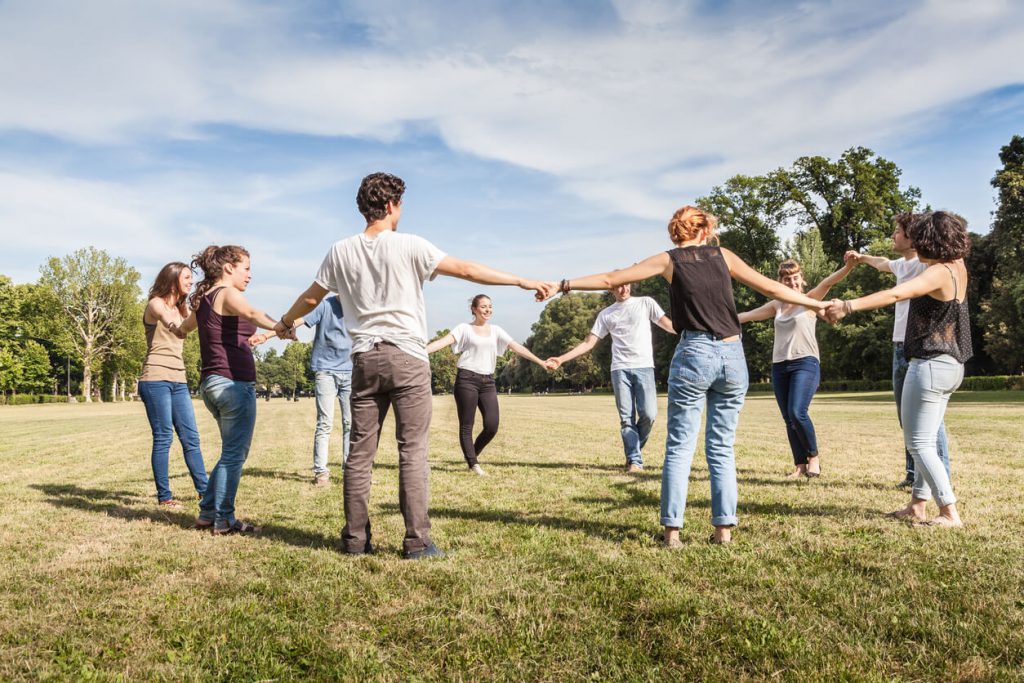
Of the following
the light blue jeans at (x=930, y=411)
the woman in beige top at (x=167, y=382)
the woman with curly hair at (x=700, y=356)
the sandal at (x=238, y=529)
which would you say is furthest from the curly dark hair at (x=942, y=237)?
the woman in beige top at (x=167, y=382)

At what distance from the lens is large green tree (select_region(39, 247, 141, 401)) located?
210ft

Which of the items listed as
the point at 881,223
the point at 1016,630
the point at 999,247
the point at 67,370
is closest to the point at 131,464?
the point at 1016,630

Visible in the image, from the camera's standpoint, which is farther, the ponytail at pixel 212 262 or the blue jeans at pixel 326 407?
the blue jeans at pixel 326 407

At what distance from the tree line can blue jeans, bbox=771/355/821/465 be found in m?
31.0

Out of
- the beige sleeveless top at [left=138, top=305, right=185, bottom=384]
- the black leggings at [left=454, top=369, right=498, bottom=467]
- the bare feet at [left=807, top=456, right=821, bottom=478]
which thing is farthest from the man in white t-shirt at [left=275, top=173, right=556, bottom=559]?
the bare feet at [left=807, top=456, right=821, bottom=478]

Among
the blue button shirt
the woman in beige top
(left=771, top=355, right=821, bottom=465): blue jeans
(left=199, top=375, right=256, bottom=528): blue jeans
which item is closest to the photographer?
(left=199, top=375, right=256, bottom=528): blue jeans

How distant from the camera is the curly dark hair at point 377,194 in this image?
186 inches

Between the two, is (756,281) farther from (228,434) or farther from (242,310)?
(228,434)

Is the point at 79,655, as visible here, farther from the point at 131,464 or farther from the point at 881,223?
the point at 881,223

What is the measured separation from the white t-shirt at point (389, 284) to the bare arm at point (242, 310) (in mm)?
1204

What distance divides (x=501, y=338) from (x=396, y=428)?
500 centimetres

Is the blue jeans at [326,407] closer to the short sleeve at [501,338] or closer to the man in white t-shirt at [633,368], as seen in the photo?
the short sleeve at [501,338]

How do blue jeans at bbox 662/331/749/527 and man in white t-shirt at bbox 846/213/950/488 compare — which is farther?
man in white t-shirt at bbox 846/213/950/488

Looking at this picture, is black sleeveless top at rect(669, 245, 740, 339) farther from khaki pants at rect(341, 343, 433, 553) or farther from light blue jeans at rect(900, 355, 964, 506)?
khaki pants at rect(341, 343, 433, 553)
